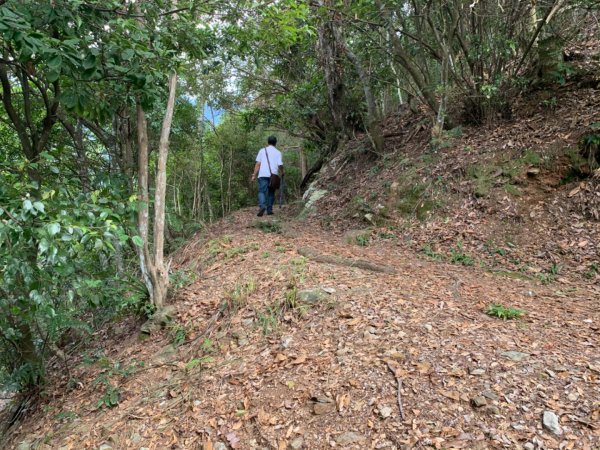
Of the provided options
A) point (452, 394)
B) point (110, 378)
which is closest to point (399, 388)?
point (452, 394)

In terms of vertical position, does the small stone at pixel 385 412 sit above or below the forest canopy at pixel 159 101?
below

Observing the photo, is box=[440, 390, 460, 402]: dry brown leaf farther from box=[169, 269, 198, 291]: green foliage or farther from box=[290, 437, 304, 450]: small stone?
box=[169, 269, 198, 291]: green foliage

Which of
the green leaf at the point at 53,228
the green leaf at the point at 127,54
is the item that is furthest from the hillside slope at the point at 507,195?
the green leaf at the point at 53,228

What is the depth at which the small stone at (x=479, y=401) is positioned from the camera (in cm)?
256

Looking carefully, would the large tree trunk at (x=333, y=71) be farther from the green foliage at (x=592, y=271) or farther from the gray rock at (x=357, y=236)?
the green foliage at (x=592, y=271)

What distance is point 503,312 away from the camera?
3.74 m

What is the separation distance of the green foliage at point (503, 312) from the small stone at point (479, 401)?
1.34 metres

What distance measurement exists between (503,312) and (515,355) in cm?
80

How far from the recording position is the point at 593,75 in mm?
6758

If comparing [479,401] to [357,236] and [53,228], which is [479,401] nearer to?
[53,228]

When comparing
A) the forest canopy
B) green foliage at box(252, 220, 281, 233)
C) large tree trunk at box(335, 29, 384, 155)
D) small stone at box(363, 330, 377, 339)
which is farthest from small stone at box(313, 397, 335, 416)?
large tree trunk at box(335, 29, 384, 155)

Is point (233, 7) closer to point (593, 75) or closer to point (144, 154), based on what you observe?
point (144, 154)

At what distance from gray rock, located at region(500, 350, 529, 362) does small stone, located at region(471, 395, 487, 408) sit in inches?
22.1

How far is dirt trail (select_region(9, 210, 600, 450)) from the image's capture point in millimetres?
2537
